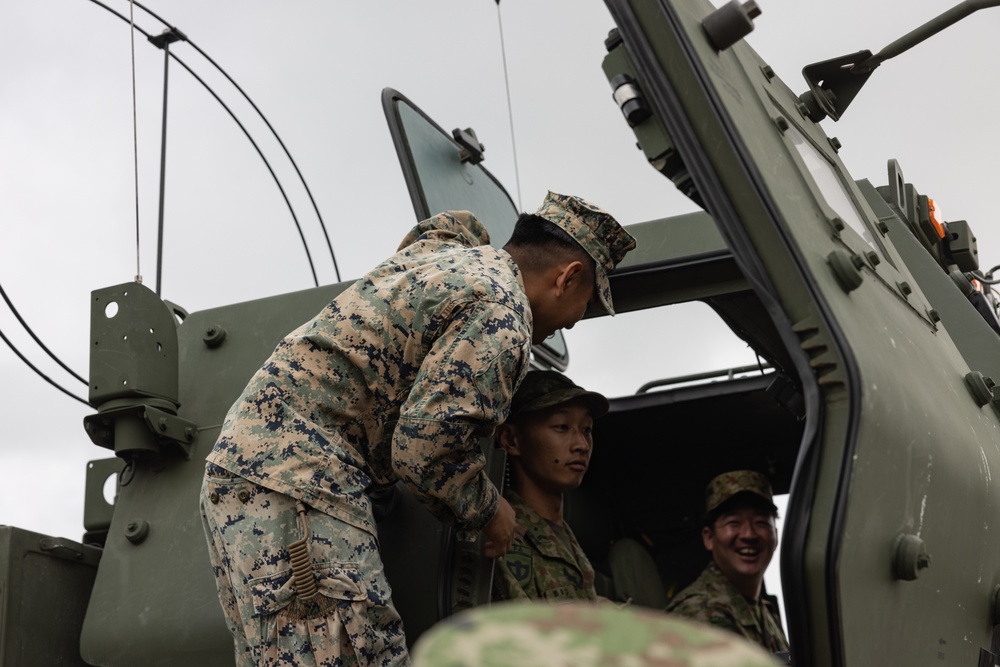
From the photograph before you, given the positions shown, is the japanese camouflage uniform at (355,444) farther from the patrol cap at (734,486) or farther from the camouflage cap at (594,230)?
the patrol cap at (734,486)

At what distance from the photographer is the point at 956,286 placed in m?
3.88

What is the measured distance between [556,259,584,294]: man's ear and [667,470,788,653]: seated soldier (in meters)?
1.77

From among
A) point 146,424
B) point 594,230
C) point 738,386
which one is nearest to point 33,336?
point 146,424

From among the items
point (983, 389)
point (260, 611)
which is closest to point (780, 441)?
point (983, 389)

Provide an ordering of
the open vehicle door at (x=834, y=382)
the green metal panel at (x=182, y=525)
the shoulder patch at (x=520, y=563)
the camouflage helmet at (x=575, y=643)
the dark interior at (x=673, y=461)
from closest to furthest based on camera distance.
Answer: the camouflage helmet at (x=575, y=643) < the open vehicle door at (x=834, y=382) < the green metal panel at (x=182, y=525) < the shoulder patch at (x=520, y=563) < the dark interior at (x=673, y=461)

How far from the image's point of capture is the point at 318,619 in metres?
2.51

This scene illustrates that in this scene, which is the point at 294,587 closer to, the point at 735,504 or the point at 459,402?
the point at 459,402

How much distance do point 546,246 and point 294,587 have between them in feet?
3.07

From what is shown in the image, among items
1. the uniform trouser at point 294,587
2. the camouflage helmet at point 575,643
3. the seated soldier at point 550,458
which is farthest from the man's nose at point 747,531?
the camouflage helmet at point 575,643

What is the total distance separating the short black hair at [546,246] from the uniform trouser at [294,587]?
73cm

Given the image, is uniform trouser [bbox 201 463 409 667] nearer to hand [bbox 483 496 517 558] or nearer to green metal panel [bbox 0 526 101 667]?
hand [bbox 483 496 517 558]

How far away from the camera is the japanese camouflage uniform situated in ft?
8.32

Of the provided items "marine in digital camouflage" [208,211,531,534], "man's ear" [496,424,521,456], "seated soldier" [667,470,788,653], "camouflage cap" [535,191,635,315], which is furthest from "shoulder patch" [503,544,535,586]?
"seated soldier" [667,470,788,653]

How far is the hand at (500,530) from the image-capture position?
113 inches
